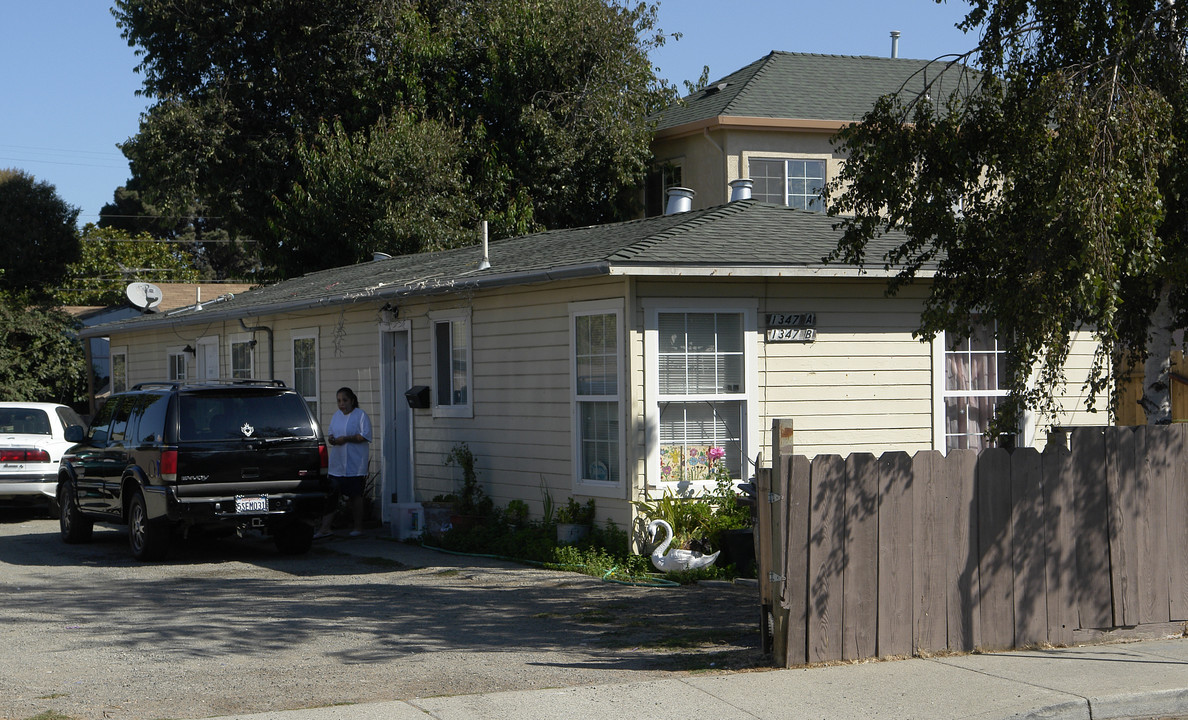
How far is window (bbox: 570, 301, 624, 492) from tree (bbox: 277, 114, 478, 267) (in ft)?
39.9

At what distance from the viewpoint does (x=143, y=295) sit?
914 inches

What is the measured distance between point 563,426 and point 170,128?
17.6 metres

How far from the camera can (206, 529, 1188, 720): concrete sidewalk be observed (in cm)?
658

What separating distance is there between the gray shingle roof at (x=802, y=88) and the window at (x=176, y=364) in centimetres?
1035

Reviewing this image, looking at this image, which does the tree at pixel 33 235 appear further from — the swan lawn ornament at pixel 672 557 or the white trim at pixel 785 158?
the swan lawn ornament at pixel 672 557

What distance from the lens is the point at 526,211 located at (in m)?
25.1

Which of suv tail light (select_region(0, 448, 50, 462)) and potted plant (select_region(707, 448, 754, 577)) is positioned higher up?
suv tail light (select_region(0, 448, 50, 462))

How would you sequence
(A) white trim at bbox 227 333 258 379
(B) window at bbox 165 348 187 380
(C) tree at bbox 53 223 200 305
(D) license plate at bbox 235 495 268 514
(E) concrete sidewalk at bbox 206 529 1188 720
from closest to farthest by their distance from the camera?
(E) concrete sidewalk at bbox 206 529 1188 720 < (D) license plate at bbox 235 495 268 514 < (A) white trim at bbox 227 333 258 379 < (B) window at bbox 165 348 187 380 < (C) tree at bbox 53 223 200 305

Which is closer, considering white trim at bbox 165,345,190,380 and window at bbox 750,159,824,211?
white trim at bbox 165,345,190,380

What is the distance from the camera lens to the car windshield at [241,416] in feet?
40.5

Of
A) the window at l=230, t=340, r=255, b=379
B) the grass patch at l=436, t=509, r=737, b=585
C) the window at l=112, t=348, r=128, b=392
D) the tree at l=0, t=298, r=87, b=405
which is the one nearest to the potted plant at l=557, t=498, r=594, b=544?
the grass patch at l=436, t=509, r=737, b=585

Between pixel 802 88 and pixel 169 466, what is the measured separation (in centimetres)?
1699

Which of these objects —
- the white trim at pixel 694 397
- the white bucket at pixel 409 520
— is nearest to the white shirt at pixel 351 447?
the white bucket at pixel 409 520

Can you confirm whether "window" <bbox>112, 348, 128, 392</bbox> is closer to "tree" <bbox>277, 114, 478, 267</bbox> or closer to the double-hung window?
"tree" <bbox>277, 114, 478, 267</bbox>
